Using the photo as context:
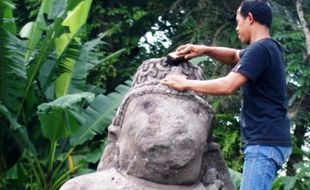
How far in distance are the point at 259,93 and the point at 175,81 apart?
0.46m

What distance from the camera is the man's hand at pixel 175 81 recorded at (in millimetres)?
3823

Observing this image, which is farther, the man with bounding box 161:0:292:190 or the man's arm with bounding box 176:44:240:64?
the man's arm with bounding box 176:44:240:64

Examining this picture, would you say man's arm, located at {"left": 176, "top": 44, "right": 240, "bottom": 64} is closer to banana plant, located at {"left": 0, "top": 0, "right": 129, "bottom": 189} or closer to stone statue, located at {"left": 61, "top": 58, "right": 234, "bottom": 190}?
stone statue, located at {"left": 61, "top": 58, "right": 234, "bottom": 190}

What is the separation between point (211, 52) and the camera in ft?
13.7

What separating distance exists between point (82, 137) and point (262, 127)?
14.7 feet

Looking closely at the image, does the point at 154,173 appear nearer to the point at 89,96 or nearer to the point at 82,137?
the point at 89,96

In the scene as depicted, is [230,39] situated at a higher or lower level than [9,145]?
higher

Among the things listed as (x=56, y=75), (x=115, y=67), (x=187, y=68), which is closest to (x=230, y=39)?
(x=115, y=67)

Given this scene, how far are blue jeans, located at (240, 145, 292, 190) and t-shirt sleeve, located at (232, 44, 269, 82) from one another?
1.15ft

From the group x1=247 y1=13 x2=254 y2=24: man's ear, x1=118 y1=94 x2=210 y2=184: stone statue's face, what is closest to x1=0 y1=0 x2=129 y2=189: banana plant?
x1=118 y1=94 x2=210 y2=184: stone statue's face

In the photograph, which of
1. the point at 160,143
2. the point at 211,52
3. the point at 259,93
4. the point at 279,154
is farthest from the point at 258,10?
the point at 160,143

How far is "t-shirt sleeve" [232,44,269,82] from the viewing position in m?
3.57

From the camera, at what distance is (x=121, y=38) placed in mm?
11133

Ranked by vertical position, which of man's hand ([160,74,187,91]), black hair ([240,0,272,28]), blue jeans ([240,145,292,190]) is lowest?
blue jeans ([240,145,292,190])
